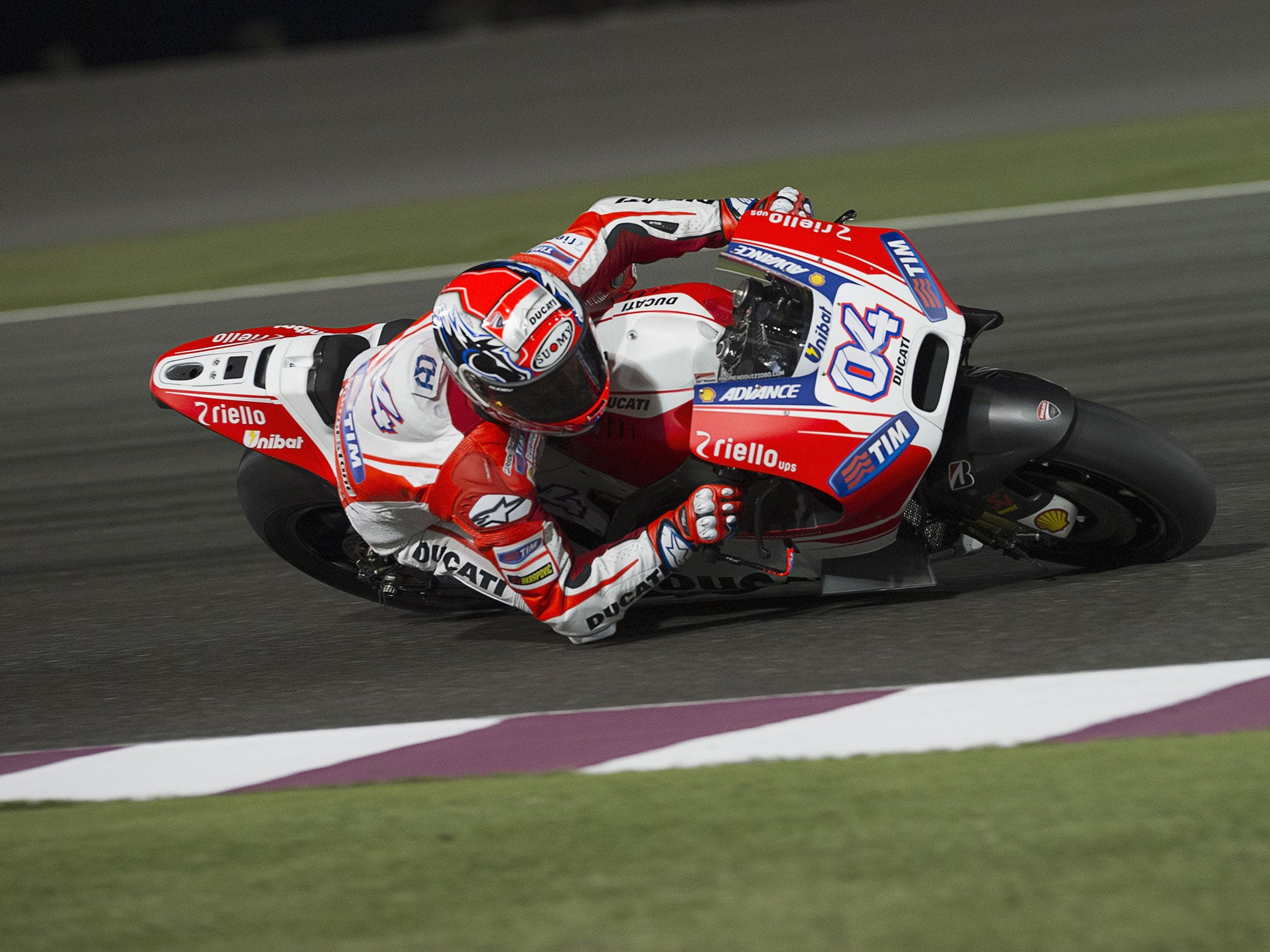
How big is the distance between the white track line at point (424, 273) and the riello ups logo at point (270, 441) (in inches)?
197

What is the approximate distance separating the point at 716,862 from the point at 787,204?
2113 mm

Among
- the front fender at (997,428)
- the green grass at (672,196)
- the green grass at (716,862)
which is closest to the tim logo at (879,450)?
the front fender at (997,428)

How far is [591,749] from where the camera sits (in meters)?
3.62

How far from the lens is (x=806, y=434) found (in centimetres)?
375

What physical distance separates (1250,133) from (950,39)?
5519 mm

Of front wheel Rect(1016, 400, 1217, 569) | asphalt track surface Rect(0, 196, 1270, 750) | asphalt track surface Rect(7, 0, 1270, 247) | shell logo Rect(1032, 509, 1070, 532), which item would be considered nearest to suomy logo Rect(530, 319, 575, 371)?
asphalt track surface Rect(0, 196, 1270, 750)

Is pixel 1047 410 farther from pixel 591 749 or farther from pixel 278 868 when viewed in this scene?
pixel 278 868

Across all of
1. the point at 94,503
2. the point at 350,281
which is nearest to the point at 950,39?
the point at 350,281

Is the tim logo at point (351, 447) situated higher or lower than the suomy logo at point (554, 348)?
lower

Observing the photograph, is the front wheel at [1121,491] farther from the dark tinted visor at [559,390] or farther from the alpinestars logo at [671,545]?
the dark tinted visor at [559,390]

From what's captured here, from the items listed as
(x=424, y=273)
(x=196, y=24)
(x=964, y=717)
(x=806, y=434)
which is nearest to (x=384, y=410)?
(x=806, y=434)

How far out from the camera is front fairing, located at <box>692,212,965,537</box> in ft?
12.2

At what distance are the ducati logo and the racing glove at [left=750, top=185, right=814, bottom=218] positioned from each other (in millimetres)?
866

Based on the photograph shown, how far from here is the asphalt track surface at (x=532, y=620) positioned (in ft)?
13.2
